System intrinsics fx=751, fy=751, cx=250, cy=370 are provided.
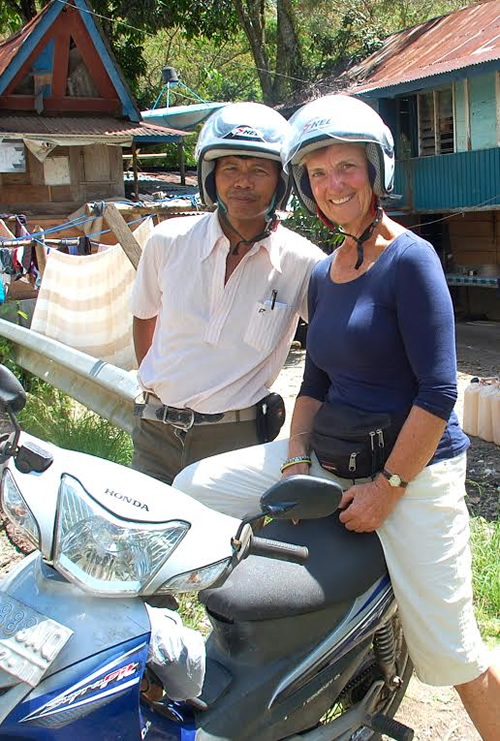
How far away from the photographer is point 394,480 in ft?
7.06

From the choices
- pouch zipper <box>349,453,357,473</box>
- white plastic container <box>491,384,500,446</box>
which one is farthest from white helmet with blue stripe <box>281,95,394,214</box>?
white plastic container <box>491,384,500,446</box>

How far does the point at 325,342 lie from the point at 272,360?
0.68 meters

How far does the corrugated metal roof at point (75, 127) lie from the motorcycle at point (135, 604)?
588 inches

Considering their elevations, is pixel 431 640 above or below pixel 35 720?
below

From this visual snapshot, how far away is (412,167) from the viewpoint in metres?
17.2

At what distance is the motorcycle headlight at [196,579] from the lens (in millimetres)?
1678

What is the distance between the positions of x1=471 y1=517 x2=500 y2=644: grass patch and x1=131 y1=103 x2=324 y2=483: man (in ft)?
4.37

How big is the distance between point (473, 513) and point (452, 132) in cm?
1363

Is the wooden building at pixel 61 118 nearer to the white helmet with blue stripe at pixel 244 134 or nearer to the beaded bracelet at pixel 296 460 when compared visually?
the white helmet with blue stripe at pixel 244 134

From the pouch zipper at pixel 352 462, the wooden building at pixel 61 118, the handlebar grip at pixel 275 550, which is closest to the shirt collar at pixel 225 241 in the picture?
the pouch zipper at pixel 352 462

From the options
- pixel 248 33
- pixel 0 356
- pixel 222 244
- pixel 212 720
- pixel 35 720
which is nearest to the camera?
pixel 35 720

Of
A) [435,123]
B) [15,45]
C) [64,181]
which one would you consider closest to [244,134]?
[64,181]

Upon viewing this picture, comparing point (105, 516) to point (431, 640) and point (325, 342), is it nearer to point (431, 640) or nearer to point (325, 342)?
point (325, 342)

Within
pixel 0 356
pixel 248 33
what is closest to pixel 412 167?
pixel 248 33
